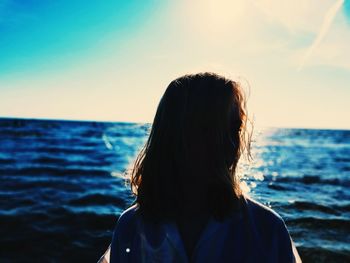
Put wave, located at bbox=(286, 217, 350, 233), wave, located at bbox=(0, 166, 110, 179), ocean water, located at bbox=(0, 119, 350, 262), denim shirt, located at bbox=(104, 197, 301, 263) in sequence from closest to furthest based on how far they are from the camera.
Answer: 1. denim shirt, located at bbox=(104, 197, 301, 263)
2. ocean water, located at bbox=(0, 119, 350, 262)
3. wave, located at bbox=(286, 217, 350, 233)
4. wave, located at bbox=(0, 166, 110, 179)

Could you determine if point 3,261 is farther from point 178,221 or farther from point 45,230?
point 178,221

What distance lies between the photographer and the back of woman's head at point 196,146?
1.50 metres

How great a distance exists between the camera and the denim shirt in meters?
1.45

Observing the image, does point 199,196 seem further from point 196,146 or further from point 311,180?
point 311,180

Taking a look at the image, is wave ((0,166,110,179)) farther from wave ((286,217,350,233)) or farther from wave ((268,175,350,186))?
wave ((286,217,350,233))

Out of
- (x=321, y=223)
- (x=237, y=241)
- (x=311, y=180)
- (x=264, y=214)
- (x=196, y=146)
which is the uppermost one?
(x=196, y=146)

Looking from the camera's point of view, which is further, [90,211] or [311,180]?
[311,180]

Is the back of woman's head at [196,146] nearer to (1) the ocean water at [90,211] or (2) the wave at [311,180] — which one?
(1) the ocean water at [90,211]

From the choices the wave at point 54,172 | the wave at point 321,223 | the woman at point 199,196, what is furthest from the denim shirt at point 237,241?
the wave at point 54,172

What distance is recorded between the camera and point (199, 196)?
5.32ft

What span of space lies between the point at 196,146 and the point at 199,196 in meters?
0.25

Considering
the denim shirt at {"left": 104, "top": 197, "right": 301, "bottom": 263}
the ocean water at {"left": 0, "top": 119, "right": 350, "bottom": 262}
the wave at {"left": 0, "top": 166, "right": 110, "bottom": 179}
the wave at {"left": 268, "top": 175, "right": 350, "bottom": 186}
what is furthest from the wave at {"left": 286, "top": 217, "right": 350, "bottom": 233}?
the wave at {"left": 0, "top": 166, "right": 110, "bottom": 179}

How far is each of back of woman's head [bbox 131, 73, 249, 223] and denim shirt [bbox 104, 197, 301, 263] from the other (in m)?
0.07

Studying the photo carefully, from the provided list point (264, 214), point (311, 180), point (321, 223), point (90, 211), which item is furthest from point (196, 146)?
point (311, 180)
